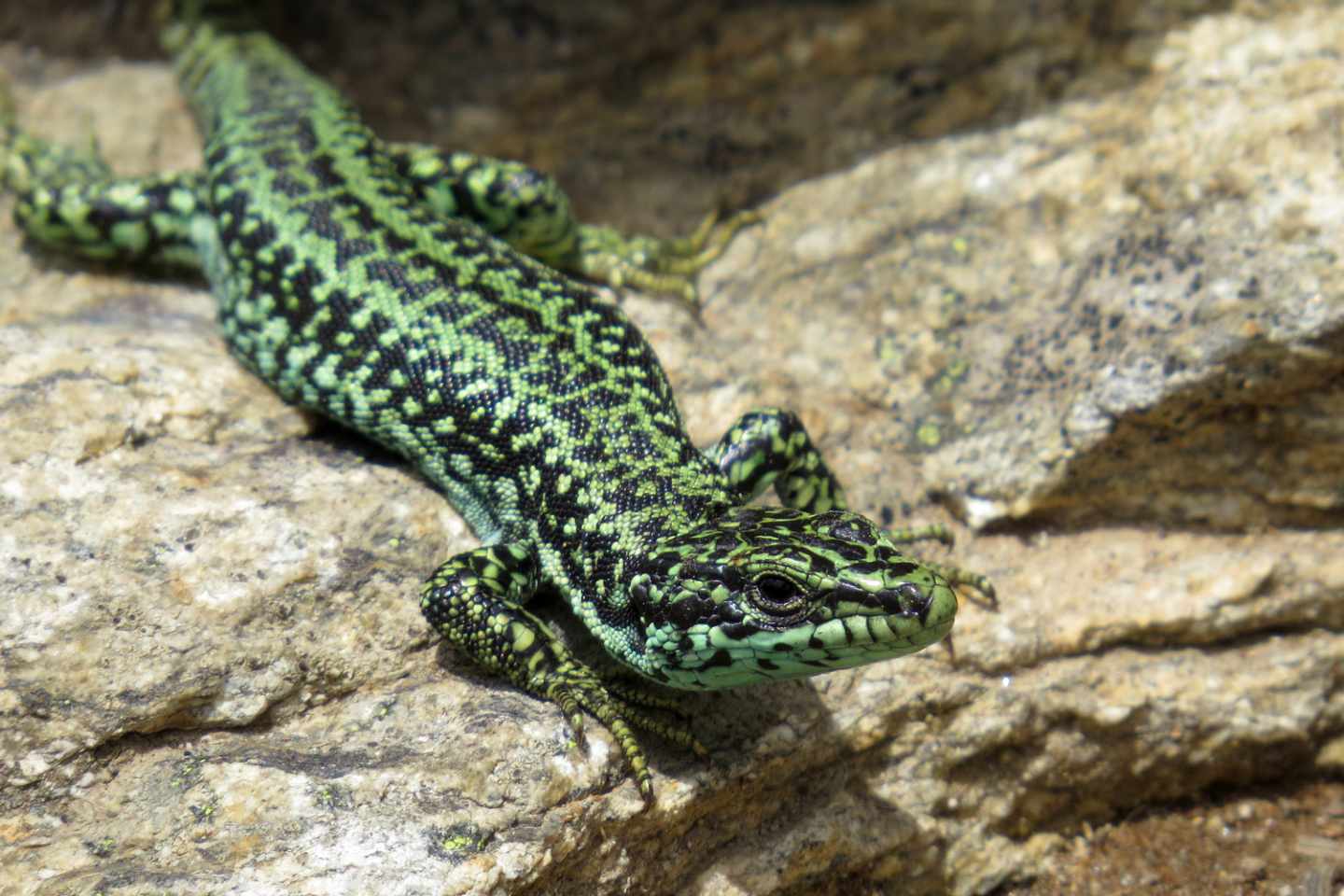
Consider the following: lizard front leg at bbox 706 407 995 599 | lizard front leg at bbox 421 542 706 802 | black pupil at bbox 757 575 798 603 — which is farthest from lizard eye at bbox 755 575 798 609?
lizard front leg at bbox 706 407 995 599

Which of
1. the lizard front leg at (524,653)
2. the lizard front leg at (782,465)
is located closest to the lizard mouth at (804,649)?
the lizard front leg at (524,653)

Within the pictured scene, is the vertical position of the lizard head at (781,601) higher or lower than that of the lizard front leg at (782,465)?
lower

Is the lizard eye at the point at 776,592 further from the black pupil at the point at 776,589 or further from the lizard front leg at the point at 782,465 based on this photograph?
the lizard front leg at the point at 782,465

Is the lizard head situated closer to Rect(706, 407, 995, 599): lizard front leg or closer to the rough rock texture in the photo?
the rough rock texture

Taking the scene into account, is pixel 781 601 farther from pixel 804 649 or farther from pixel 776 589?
pixel 804 649

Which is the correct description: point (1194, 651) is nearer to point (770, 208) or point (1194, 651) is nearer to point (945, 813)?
point (945, 813)

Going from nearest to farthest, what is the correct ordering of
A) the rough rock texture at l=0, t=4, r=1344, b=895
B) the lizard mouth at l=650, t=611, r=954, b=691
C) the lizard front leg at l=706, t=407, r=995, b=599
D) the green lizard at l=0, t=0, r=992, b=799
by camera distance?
the lizard mouth at l=650, t=611, r=954, b=691 < the green lizard at l=0, t=0, r=992, b=799 < the rough rock texture at l=0, t=4, r=1344, b=895 < the lizard front leg at l=706, t=407, r=995, b=599

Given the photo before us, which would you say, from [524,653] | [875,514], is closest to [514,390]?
[524,653]
